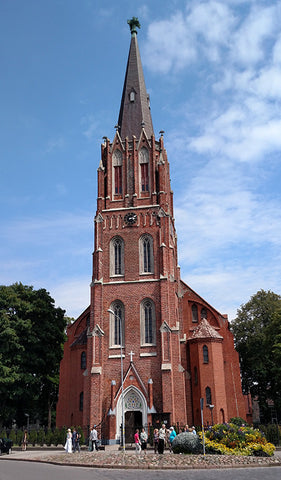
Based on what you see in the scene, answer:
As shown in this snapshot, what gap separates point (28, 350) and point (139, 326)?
13.7m

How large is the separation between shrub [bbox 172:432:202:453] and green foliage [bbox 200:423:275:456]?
43 centimetres

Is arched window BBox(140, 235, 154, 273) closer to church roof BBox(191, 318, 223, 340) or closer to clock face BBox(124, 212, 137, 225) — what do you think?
clock face BBox(124, 212, 137, 225)

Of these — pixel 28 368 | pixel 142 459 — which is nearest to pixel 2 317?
pixel 28 368

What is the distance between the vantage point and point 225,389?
41.9 metres

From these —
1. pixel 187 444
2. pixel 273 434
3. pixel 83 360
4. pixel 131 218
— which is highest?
pixel 131 218

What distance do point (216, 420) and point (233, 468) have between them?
21.3 m

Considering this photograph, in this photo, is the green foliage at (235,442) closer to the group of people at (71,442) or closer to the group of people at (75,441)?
the group of people at (75,441)

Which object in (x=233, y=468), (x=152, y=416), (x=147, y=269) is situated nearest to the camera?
(x=233, y=468)

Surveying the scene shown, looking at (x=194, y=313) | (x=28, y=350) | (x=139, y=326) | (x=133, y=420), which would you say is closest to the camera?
(x=133, y=420)

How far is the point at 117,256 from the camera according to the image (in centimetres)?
4153

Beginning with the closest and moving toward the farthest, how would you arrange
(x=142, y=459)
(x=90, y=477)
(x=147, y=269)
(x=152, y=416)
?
1. (x=90, y=477)
2. (x=142, y=459)
3. (x=152, y=416)
4. (x=147, y=269)

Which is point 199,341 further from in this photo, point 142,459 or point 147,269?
point 142,459

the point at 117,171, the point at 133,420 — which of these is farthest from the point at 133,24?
the point at 133,420

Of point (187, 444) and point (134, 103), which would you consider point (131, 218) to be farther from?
point (187, 444)
